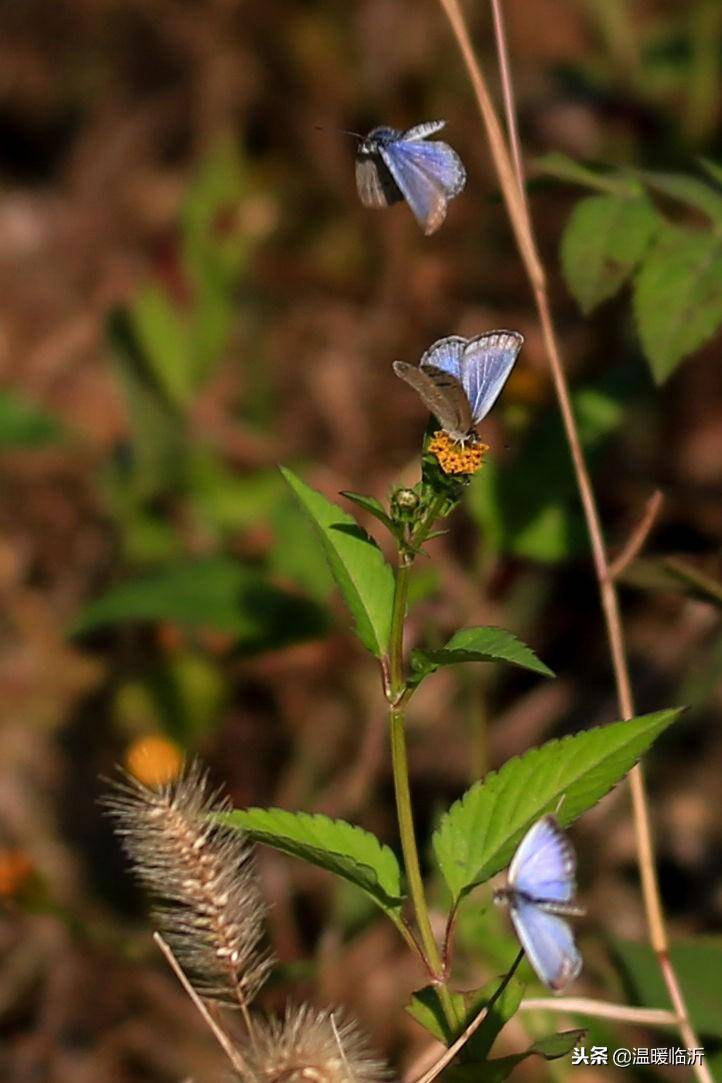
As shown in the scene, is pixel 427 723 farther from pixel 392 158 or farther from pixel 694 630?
pixel 392 158

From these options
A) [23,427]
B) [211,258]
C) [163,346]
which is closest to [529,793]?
[23,427]

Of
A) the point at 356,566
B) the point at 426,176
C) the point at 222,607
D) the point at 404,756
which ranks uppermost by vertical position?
the point at 426,176

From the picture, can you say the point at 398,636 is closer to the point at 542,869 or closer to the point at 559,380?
the point at 542,869

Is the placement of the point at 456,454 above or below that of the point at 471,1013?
above

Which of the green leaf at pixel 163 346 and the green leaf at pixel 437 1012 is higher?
the green leaf at pixel 163 346

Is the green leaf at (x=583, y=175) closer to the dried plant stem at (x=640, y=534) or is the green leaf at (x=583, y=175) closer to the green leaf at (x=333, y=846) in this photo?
the dried plant stem at (x=640, y=534)

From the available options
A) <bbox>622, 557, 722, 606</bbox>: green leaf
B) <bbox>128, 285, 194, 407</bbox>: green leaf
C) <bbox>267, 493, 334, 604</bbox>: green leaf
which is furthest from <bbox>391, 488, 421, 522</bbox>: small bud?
<bbox>128, 285, 194, 407</bbox>: green leaf

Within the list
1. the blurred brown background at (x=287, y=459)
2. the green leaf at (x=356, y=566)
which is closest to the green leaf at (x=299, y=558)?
the blurred brown background at (x=287, y=459)
